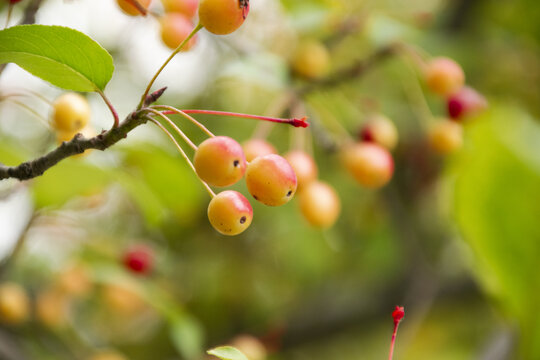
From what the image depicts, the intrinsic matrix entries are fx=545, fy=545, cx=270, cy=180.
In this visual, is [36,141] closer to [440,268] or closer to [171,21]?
[171,21]

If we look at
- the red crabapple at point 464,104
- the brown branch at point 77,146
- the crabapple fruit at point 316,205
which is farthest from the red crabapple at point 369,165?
the brown branch at point 77,146

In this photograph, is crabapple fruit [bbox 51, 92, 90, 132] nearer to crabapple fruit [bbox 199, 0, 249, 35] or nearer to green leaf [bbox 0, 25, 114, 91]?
green leaf [bbox 0, 25, 114, 91]

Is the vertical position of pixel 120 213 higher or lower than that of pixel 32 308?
higher

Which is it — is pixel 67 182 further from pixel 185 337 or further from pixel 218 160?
pixel 218 160

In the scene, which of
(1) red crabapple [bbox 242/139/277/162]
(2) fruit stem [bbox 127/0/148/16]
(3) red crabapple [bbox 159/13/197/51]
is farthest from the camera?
(1) red crabapple [bbox 242/139/277/162]

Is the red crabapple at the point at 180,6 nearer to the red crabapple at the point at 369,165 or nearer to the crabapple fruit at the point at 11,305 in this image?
the red crabapple at the point at 369,165

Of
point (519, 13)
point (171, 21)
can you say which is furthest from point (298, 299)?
point (171, 21)

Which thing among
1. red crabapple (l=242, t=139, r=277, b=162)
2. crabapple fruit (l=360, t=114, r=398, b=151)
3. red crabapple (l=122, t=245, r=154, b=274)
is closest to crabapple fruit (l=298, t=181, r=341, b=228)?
red crabapple (l=242, t=139, r=277, b=162)
